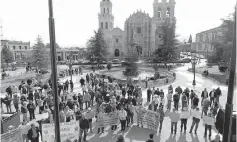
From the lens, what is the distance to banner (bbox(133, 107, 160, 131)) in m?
10.3

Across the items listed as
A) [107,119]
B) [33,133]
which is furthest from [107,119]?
[33,133]

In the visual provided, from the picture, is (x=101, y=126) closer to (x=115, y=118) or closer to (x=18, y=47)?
(x=115, y=118)

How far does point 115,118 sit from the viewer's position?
419 inches

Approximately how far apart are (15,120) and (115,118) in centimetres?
511

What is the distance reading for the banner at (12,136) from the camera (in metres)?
7.91

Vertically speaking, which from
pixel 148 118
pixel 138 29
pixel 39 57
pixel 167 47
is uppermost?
pixel 138 29

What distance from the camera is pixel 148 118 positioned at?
10672mm

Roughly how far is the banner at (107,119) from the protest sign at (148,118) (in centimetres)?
133

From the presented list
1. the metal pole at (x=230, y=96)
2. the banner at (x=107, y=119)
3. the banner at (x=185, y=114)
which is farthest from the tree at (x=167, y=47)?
the metal pole at (x=230, y=96)

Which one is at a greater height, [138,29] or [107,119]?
[138,29]

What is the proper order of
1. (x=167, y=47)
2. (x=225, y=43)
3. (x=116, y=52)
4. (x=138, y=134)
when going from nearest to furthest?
(x=138, y=134), (x=225, y=43), (x=167, y=47), (x=116, y=52)

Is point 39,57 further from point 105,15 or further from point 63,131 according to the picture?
point 63,131

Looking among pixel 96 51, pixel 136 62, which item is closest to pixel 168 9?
pixel 96 51

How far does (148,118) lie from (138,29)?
61036mm
